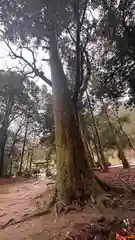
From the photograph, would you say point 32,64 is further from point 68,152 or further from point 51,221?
point 51,221

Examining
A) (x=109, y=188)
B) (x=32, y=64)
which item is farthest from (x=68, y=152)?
(x=32, y=64)

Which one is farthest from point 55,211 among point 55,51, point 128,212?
A: point 55,51

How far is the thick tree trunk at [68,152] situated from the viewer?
6.36 metres

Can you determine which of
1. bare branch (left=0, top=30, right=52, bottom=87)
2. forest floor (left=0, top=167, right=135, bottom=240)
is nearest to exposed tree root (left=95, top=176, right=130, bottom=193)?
forest floor (left=0, top=167, right=135, bottom=240)

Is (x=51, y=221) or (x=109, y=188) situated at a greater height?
(x=109, y=188)

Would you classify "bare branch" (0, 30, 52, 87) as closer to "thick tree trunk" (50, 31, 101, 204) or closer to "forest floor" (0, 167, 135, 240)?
"thick tree trunk" (50, 31, 101, 204)

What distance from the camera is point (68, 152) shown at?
6.79m

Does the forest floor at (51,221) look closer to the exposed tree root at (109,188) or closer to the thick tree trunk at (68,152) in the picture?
the exposed tree root at (109,188)

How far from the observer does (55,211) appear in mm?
5910

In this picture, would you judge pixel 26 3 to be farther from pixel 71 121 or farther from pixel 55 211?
pixel 55 211

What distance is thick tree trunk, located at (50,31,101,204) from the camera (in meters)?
6.36

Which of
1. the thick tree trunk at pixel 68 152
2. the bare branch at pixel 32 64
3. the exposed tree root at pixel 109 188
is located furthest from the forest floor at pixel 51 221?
the bare branch at pixel 32 64

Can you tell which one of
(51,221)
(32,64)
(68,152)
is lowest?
(51,221)

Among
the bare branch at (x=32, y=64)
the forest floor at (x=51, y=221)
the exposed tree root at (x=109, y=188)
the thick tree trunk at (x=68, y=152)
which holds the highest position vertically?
the bare branch at (x=32, y=64)
